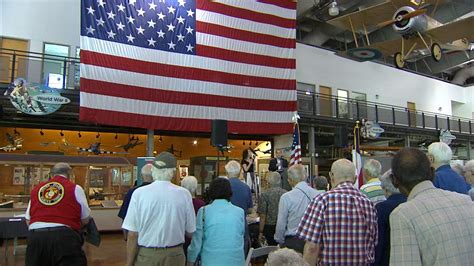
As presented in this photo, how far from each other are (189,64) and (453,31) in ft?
37.9

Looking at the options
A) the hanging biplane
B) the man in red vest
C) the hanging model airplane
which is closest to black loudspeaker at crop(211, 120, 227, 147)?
the man in red vest

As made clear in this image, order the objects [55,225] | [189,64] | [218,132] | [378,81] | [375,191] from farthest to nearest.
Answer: [378,81]
[189,64]
[218,132]
[375,191]
[55,225]

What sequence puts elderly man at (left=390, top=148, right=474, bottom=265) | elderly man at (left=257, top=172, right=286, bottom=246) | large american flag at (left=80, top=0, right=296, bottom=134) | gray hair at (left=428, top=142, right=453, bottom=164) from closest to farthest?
elderly man at (left=390, top=148, right=474, bottom=265) < gray hair at (left=428, top=142, right=453, bottom=164) < elderly man at (left=257, top=172, right=286, bottom=246) < large american flag at (left=80, top=0, right=296, bottom=134)

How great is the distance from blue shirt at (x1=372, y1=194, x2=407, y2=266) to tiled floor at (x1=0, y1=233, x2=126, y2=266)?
6.44 meters

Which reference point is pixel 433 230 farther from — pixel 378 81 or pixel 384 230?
pixel 378 81

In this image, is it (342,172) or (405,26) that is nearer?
(342,172)

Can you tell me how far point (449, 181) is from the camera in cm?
382

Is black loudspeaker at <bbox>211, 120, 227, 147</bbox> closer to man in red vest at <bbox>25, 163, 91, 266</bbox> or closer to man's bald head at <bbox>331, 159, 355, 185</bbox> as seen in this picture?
man in red vest at <bbox>25, 163, 91, 266</bbox>

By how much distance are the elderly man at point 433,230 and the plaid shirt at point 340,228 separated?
3.01 ft

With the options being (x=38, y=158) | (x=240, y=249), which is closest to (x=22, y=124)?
(x=38, y=158)

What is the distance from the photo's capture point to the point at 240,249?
143 inches

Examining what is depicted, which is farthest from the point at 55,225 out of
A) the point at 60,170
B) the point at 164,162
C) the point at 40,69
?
the point at 40,69

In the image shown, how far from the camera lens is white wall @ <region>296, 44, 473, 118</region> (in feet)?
67.4

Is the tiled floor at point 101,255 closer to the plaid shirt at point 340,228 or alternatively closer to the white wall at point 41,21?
the plaid shirt at point 340,228
